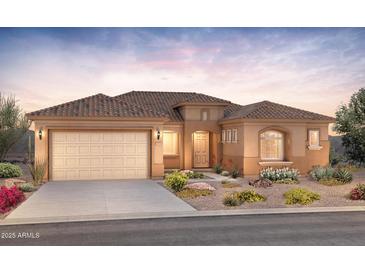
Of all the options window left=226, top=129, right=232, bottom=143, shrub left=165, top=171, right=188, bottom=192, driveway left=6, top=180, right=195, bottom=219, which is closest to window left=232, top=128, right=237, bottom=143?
window left=226, top=129, right=232, bottom=143

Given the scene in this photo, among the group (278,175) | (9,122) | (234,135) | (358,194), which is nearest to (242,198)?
(358,194)

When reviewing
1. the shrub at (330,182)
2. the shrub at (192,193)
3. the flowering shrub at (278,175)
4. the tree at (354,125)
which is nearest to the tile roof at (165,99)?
the flowering shrub at (278,175)

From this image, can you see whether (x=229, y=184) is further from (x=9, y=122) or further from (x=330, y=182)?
(x=9, y=122)

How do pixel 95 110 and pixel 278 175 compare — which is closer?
pixel 278 175

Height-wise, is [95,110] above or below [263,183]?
above

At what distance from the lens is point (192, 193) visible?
49.5 feet

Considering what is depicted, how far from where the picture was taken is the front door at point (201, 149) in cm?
2556

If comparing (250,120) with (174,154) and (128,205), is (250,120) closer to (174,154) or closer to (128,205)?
(174,154)

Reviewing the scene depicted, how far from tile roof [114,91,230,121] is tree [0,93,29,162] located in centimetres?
719

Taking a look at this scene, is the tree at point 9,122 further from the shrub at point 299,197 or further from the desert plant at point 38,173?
the shrub at point 299,197

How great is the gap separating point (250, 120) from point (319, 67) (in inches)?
236

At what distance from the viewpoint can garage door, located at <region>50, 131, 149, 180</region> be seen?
62.8 feet

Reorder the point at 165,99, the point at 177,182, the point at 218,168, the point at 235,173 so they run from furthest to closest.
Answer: the point at 165,99, the point at 218,168, the point at 235,173, the point at 177,182

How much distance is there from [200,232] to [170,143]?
1516 cm
